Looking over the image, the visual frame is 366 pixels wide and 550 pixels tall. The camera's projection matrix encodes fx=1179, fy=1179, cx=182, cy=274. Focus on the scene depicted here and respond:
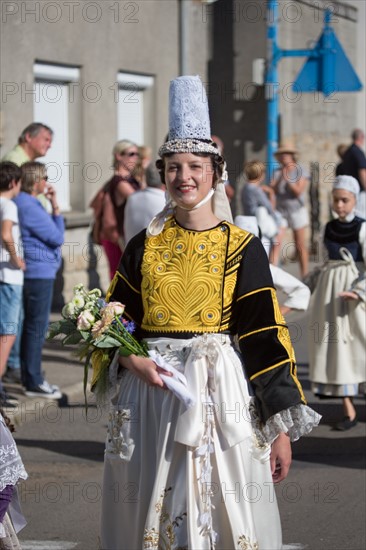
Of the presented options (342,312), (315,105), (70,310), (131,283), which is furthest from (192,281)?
(315,105)

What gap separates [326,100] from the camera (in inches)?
894

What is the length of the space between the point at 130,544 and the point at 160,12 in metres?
12.1

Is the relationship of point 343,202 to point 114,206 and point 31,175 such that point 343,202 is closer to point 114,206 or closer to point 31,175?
point 31,175

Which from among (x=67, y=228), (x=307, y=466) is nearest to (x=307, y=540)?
(x=307, y=466)

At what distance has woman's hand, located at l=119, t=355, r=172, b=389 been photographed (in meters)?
4.29

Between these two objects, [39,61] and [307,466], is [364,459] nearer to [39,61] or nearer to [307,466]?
[307,466]

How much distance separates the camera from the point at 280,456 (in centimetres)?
442

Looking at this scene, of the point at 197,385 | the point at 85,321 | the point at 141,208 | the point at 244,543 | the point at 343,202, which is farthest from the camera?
the point at 141,208

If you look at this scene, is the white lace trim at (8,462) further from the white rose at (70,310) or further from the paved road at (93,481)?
the paved road at (93,481)

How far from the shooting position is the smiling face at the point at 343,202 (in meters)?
8.41

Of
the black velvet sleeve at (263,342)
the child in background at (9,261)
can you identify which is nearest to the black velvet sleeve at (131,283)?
the black velvet sleeve at (263,342)

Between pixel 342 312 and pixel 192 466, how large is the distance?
14.2ft

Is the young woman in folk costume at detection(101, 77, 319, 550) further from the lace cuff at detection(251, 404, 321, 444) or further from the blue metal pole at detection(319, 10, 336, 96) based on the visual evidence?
the blue metal pole at detection(319, 10, 336, 96)

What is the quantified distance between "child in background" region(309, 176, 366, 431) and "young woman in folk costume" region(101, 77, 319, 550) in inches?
154
